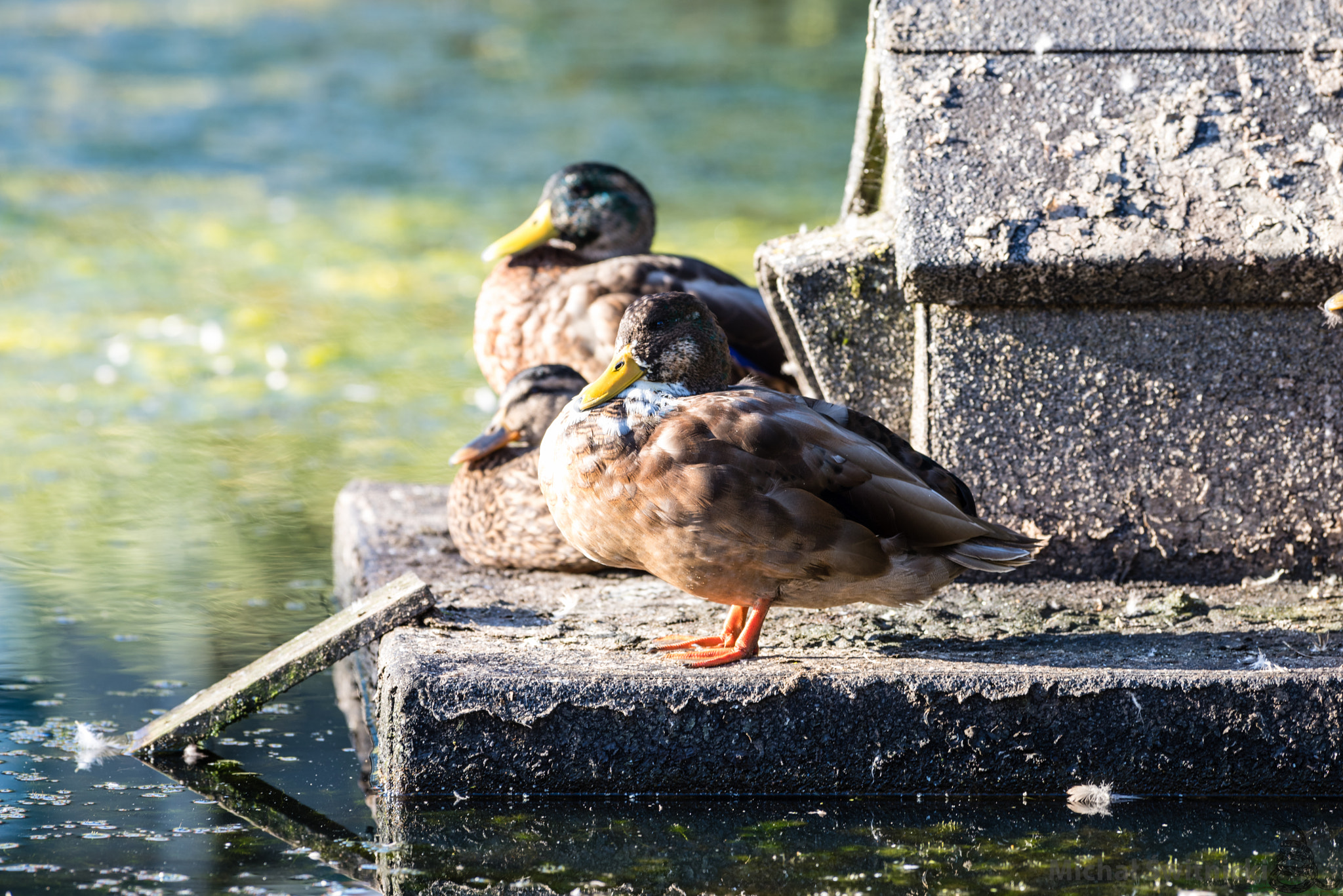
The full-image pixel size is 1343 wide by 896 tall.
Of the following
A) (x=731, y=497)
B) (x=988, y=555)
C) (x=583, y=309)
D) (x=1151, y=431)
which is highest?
(x=583, y=309)

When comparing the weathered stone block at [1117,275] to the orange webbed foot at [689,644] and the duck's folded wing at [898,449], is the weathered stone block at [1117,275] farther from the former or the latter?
the orange webbed foot at [689,644]

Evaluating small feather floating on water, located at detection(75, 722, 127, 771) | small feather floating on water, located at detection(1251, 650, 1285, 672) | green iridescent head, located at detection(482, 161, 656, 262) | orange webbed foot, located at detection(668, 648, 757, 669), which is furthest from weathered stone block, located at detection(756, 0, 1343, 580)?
small feather floating on water, located at detection(75, 722, 127, 771)

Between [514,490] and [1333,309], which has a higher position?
[1333,309]

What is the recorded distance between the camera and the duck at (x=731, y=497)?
10.6 feet

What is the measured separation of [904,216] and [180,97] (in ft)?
38.2

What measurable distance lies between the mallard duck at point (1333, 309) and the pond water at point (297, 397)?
3.31 ft

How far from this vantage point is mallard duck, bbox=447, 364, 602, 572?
13.8 ft

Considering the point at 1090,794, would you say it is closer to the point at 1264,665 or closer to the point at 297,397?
the point at 1264,665

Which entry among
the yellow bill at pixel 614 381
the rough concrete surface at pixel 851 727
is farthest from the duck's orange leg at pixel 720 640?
the yellow bill at pixel 614 381

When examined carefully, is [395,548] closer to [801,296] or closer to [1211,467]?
[801,296]

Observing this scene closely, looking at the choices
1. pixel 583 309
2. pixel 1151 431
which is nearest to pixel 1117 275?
pixel 1151 431

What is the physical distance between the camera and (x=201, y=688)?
3957 mm

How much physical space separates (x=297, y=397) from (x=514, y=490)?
2838 mm

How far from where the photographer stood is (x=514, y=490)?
426 centimetres
